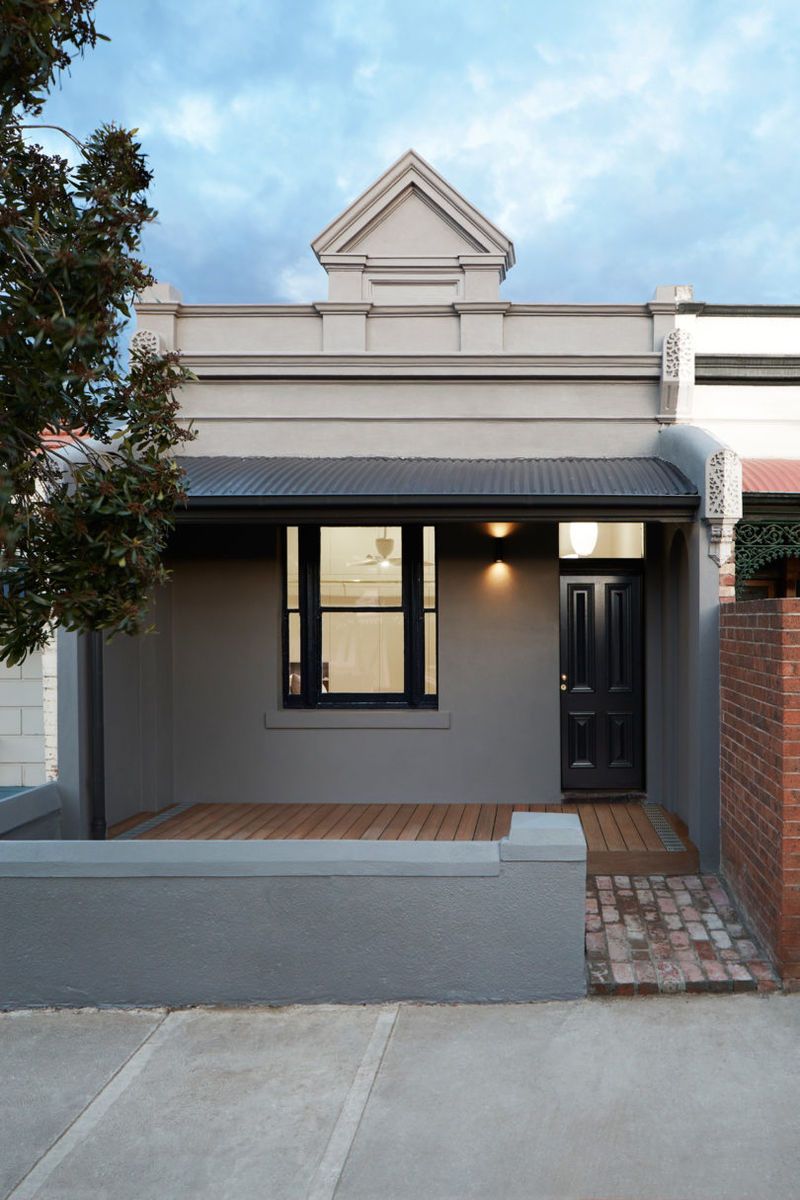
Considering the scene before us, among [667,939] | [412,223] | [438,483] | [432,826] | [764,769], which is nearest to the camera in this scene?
[764,769]

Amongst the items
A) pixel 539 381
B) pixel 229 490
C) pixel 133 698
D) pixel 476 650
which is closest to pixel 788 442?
pixel 539 381

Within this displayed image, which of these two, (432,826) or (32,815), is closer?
(32,815)

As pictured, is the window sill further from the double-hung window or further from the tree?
the tree

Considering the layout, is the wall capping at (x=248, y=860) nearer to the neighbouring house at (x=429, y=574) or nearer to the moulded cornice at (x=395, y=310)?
the neighbouring house at (x=429, y=574)

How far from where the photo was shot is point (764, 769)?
4.91 m

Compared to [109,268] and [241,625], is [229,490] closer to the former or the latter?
[241,625]

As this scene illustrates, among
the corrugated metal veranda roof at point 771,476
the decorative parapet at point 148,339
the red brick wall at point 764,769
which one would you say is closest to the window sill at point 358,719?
the red brick wall at point 764,769

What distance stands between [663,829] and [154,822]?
432 cm

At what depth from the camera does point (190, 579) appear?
830 cm

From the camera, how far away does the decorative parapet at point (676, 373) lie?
26.4ft

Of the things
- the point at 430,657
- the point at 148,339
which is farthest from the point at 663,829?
the point at 148,339

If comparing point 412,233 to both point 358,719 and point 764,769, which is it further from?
point 764,769

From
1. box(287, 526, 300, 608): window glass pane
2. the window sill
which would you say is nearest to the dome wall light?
the window sill

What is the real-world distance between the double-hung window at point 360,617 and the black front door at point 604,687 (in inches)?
54.1
